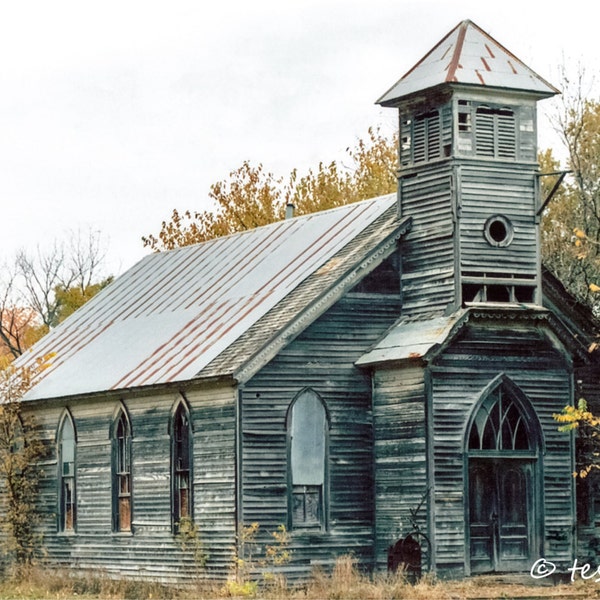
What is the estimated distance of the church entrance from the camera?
35.3 meters

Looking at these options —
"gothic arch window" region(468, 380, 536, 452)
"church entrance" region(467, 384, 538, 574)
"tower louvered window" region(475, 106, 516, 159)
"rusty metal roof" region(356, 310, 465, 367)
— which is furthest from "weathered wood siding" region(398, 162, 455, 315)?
"church entrance" region(467, 384, 538, 574)

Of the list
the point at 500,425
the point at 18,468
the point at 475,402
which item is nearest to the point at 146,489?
the point at 18,468

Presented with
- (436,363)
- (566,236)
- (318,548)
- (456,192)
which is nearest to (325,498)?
(318,548)

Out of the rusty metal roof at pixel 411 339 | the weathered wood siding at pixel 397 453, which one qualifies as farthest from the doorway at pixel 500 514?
the rusty metal roof at pixel 411 339

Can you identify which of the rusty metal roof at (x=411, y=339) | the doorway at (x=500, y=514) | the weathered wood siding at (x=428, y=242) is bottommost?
the doorway at (x=500, y=514)

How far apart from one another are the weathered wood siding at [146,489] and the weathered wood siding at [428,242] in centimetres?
474

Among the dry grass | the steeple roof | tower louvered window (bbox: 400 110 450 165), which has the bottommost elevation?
the dry grass

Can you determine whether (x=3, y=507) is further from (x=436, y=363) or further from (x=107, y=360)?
(x=436, y=363)

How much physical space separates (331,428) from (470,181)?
5955 millimetres

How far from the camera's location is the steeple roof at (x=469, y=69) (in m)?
36.7

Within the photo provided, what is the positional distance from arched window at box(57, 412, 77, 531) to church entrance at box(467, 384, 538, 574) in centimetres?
1127

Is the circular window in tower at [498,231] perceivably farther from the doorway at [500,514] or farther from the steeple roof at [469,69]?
the doorway at [500,514]

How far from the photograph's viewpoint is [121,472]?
4012 centimetres

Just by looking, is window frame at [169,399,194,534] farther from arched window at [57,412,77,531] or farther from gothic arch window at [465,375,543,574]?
gothic arch window at [465,375,543,574]
